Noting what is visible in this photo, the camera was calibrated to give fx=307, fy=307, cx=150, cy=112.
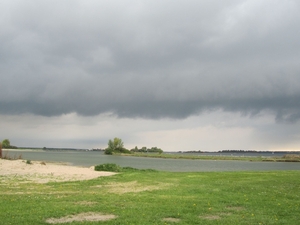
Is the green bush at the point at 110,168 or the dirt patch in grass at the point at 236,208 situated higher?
the green bush at the point at 110,168

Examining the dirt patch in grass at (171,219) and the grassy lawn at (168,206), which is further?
the grassy lawn at (168,206)

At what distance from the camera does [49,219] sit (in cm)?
1268

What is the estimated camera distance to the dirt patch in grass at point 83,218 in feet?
40.9

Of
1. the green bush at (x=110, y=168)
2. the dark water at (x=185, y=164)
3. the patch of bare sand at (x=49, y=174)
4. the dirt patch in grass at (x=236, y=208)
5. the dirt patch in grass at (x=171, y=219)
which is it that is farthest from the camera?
the dark water at (x=185, y=164)

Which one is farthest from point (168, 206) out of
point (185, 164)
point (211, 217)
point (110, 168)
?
point (185, 164)

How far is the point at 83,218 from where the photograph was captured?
1289 cm

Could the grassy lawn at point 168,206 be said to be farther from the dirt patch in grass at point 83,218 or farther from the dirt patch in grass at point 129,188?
the dirt patch in grass at point 129,188

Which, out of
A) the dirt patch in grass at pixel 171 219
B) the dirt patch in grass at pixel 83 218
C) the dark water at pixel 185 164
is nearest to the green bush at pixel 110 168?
the dark water at pixel 185 164

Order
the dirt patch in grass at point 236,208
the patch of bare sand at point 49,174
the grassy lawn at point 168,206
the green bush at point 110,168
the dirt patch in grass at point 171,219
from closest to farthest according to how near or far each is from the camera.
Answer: the dirt patch in grass at point 171,219
the grassy lawn at point 168,206
the dirt patch in grass at point 236,208
the patch of bare sand at point 49,174
the green bush at point 110,168

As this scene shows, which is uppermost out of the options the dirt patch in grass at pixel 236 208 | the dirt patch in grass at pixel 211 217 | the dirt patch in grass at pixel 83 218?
the dirt patch in grass at pixel 236 208

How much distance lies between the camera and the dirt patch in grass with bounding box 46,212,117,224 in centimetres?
1247

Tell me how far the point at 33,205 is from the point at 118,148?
18321 centimetres

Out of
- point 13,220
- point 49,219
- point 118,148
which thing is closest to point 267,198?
point 49,219

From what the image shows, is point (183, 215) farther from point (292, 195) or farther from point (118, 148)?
point (118, 148)
